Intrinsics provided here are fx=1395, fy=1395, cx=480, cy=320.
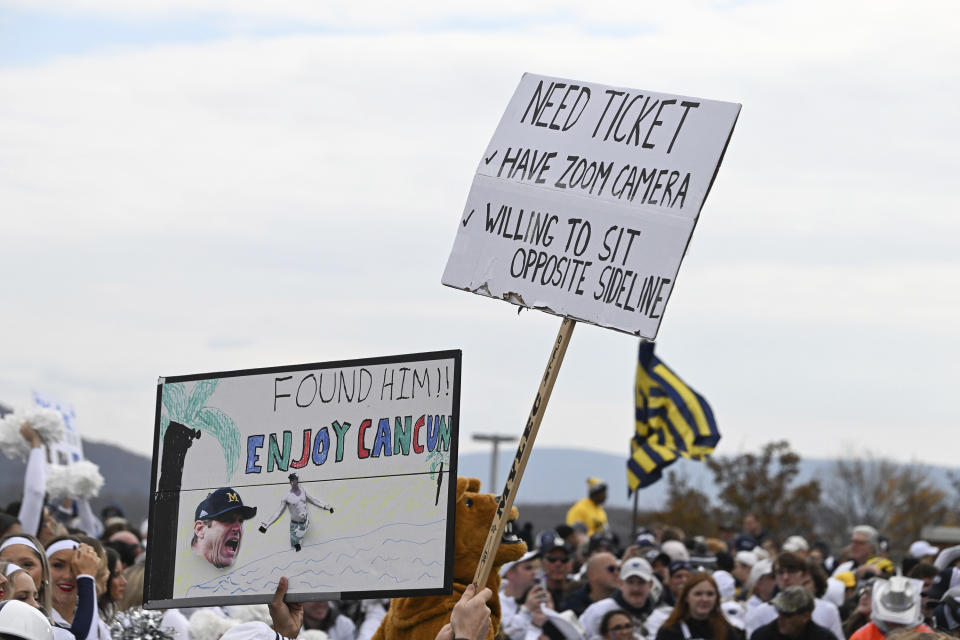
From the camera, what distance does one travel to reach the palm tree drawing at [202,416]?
16.0 feet

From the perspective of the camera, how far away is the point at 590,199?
484 cm

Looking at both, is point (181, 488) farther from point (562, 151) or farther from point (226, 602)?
point (562, 151)

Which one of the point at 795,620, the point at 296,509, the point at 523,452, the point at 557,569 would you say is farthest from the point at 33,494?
the point at 523,452

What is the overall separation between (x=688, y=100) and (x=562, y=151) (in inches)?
19.6

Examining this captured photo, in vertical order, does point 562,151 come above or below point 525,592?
above

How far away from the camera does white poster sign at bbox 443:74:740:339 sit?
15.2 feet

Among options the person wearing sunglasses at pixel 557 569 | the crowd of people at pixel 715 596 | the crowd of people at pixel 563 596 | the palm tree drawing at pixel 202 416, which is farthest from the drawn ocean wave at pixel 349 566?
the person wearing sunglasses at pixel 557 569

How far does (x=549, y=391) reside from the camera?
15.1ft

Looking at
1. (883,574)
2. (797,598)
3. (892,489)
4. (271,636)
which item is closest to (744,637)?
A: (797,598)

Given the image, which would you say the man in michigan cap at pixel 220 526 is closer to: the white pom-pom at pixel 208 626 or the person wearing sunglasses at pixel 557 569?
the white pom-pom at pixel 208 626

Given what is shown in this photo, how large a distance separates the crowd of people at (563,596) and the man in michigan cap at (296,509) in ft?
0.66

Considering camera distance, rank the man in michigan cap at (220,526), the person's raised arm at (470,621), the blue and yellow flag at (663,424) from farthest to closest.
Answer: the blue and yellow flag at (663,424)
the man in michigan cap at (220,526)
the person's raised arm at (470,621)

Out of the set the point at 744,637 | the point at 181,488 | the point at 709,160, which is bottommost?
the point at 744,637

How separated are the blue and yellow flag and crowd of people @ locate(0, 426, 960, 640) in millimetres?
1262
